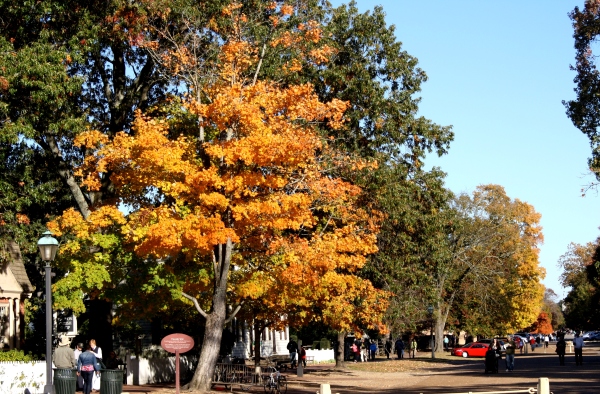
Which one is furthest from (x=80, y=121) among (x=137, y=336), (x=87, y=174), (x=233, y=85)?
(x=137, y=336)

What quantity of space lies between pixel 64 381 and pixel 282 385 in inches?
378

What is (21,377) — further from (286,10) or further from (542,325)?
(542,325)

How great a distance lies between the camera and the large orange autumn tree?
84.2ft

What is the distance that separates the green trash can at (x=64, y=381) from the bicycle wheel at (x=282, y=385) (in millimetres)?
7764

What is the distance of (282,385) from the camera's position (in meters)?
29.0

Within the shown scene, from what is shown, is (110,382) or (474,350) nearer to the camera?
(110,382)

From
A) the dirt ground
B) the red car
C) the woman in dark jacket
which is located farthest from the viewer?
the red car

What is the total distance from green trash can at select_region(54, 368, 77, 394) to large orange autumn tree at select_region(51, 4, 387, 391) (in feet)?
16.2

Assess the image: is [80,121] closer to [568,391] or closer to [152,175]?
[152,175]

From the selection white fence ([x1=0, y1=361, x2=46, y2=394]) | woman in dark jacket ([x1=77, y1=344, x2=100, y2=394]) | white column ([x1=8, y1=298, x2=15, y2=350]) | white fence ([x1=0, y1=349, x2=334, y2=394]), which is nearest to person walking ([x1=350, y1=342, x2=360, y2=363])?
white fence ([x1=0, y1=349, x2=334, y2=394])

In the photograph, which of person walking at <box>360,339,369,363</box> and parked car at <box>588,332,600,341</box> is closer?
person walking at <box>360,339,369,363</box>

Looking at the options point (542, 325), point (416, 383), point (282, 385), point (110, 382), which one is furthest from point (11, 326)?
point (542, 325)

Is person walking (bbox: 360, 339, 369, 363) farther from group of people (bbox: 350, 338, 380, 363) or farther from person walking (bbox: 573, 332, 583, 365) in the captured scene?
person walking (bbox: 573, 332, 583, 365)

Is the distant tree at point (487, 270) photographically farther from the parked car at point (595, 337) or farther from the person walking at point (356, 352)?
the parked car at point (595, 337)
